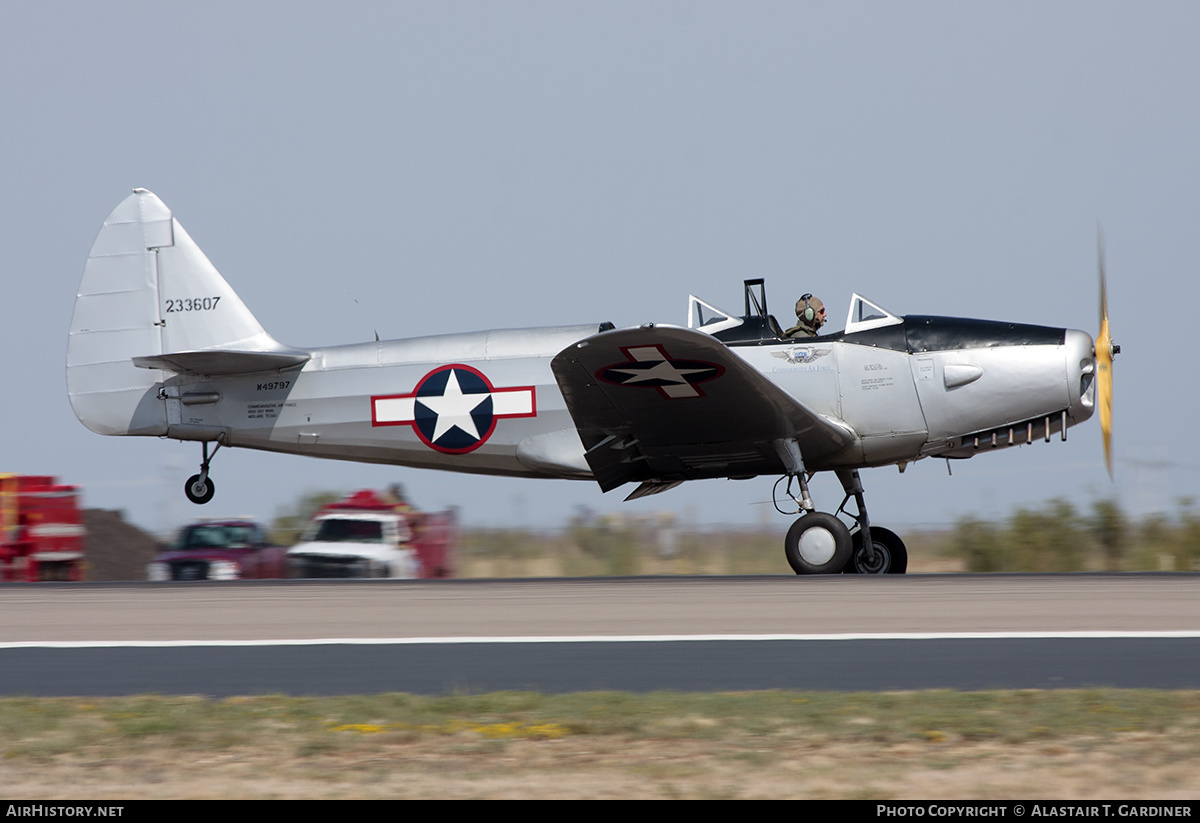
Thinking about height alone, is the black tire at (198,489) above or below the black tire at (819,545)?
above

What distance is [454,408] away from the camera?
1238cm

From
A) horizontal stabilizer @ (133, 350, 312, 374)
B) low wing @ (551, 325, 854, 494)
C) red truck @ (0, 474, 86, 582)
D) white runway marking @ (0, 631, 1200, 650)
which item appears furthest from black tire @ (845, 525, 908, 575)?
red truck @ (0, 474, 86, 582)

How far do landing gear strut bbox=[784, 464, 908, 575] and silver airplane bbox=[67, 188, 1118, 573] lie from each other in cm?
2

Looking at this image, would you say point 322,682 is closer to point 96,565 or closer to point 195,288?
point 195,288

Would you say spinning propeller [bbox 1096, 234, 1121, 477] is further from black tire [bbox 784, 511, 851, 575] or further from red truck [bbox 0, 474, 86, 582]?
red truck [bbox 0, 474, 86, 582]

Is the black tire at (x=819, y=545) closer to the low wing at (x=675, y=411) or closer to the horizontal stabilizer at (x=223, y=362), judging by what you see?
the low wing at (x=675, y=411)

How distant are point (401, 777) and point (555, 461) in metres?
8.02

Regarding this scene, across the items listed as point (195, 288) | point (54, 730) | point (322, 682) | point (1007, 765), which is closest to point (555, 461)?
point (195, 288)

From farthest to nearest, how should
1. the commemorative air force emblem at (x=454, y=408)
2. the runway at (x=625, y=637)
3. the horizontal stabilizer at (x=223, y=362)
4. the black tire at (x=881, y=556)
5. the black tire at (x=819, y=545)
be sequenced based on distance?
the horizontal stabilizer at (x=223, y=362), the commemorative air force emblem at (x=454, y=408), the black tire at (x=881, y=556), the black tire at (x=819, y=545), the runway at (x=625, y=637)

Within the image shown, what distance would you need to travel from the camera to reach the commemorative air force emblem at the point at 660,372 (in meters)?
10.2

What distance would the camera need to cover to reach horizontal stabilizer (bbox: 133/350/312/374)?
1262 cm

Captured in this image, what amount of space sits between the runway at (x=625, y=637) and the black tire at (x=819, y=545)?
0.60m

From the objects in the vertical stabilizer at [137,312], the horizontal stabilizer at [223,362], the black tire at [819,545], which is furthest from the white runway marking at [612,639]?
the vertical stabilizer at [137,312]

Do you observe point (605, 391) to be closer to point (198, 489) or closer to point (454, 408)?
point (454, 408)
